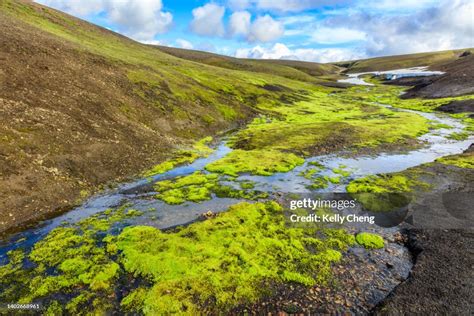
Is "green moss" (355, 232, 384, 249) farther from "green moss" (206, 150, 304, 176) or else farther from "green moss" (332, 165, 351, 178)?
"green moss" (206, 150, 304, 176)

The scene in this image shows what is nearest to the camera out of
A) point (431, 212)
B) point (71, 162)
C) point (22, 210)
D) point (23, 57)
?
point (22, 210)

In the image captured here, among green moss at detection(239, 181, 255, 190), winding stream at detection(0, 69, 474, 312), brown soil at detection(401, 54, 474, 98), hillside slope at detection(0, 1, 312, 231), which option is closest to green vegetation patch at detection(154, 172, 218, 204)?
winding stream at detection(0, 69, 474, 312)

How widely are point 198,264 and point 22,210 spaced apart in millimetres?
15624

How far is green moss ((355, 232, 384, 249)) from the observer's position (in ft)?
73.2

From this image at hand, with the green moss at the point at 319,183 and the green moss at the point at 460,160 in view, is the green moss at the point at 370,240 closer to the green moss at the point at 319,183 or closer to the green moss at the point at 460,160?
the green moss at the point at 319,183

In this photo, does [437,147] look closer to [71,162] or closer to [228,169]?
[228,169]

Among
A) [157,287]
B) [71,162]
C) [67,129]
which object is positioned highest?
[67,129]

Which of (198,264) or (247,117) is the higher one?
(247,117)

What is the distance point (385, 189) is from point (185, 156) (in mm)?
25484

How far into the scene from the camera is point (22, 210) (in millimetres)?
25266

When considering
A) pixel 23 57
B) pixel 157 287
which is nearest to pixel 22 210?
pixel 157 287

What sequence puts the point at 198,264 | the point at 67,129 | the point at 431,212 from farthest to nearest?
the point at 67,129 → the point at 431,212 → the point at 198,264

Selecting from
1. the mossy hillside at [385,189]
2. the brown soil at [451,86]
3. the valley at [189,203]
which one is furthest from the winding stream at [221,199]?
the brown soil at [451,86]

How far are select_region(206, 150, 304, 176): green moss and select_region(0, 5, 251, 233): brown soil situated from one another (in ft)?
27.9
